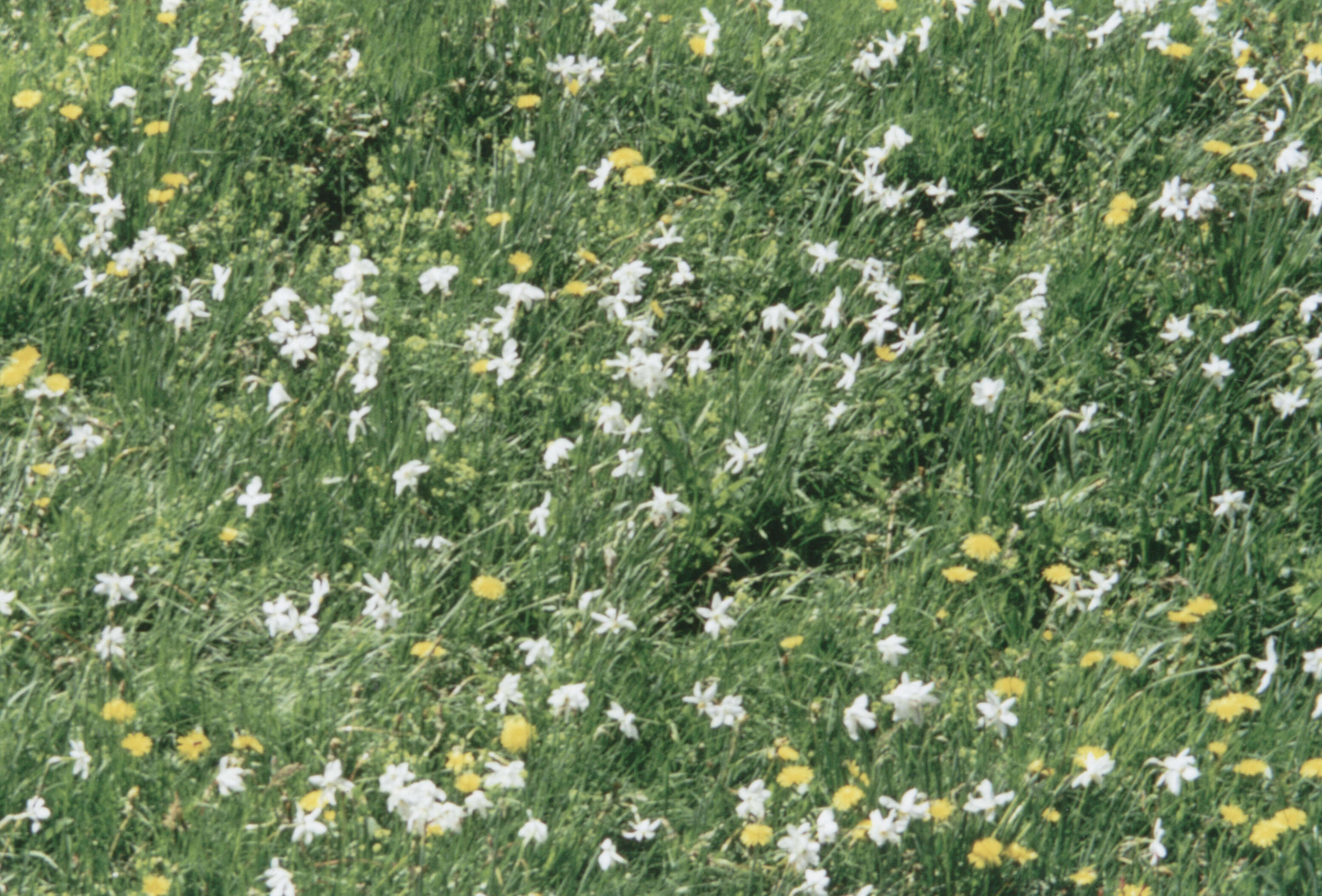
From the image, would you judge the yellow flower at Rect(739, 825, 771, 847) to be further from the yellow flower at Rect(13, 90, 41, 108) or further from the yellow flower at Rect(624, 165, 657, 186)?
the yellow flower at Rect(13, 90, 41, 108)

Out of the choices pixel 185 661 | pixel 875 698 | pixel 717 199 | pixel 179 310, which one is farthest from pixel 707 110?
pixel 185 661

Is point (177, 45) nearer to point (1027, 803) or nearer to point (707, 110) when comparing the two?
point (707, 110)

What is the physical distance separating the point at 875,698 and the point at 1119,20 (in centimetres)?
251

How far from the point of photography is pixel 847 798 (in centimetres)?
260

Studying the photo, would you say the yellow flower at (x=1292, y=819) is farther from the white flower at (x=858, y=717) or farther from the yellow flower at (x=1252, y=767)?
the white flower at (x=858, y=717)

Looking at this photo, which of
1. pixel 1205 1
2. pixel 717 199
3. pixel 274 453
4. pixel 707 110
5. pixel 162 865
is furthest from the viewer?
pixel 1205 1

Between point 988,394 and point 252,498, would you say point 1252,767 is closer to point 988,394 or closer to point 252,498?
point 988,394

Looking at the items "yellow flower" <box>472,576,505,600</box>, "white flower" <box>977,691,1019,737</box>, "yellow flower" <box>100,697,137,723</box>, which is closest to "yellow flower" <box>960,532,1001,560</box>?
"white flower" <box>977,691,1019,737</box>

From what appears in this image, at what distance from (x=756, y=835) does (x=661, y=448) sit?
99 cm

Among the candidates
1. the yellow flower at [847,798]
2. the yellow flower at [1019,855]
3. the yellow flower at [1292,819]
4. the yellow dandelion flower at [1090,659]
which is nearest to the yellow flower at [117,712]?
the yellow flower at [847,798]

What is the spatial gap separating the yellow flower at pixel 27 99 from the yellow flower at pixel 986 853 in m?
3.11

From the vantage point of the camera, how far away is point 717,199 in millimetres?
3932

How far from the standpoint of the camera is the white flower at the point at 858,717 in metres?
2.71

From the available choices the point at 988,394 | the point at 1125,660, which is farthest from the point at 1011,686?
the point at 988,394
